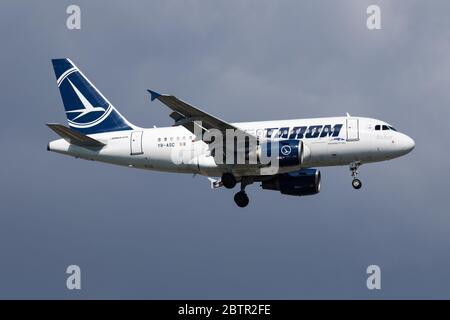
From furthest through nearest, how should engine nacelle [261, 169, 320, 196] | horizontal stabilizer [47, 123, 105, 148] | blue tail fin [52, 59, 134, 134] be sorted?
blue tail fin [52, 59, 134, 134] → engine nacelle [261, 169, 320, 196] → horizontal stabilizer [47, 123, 105, 148]

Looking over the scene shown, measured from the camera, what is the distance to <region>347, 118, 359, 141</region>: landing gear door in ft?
207

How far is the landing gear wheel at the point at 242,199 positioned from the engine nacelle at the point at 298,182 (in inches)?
78.8

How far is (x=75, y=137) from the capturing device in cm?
6544

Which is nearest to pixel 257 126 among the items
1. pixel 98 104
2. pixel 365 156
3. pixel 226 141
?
pixel 226 141

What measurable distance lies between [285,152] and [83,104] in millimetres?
14058

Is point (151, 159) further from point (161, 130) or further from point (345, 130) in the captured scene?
point (345, 130)

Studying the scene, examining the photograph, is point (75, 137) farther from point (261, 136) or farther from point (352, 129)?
point (352, 129)

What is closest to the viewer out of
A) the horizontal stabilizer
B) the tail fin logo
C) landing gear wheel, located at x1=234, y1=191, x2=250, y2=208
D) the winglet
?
the winglet

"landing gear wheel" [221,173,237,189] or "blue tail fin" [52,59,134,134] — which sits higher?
Answer: "blue tail fin" [52,59,134,134]

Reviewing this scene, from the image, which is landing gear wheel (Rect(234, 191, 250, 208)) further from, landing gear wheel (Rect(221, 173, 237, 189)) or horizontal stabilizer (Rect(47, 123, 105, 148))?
horizontal stabilizer (Rect(47, 123, 105, 148))

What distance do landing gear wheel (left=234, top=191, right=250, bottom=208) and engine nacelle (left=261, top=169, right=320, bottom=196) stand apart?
6.56ft

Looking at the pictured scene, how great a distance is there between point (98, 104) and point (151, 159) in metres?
6.05

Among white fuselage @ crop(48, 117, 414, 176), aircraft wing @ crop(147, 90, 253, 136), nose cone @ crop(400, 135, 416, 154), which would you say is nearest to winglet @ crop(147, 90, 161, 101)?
aircraft wing @ crop(147, 90, 253, 136)

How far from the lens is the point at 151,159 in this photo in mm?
65312
